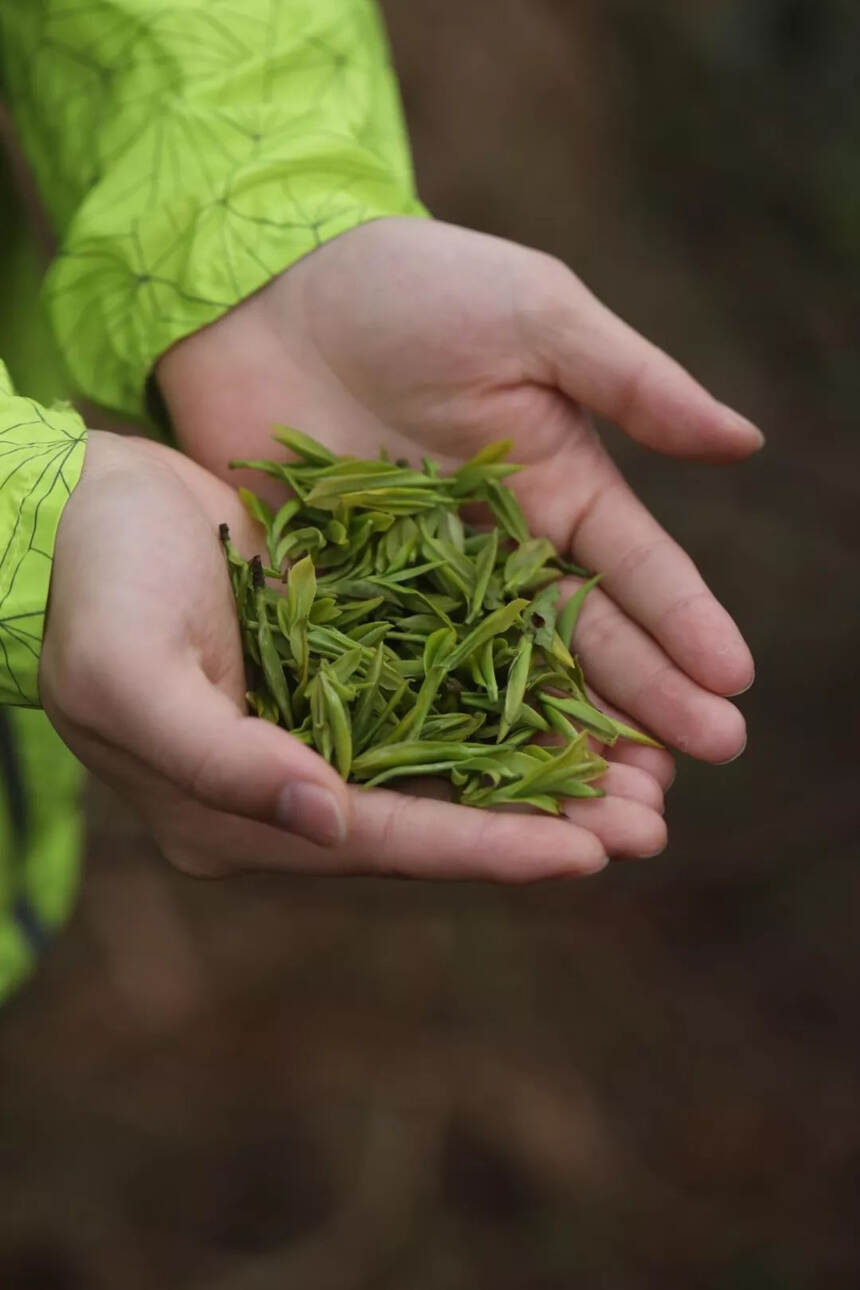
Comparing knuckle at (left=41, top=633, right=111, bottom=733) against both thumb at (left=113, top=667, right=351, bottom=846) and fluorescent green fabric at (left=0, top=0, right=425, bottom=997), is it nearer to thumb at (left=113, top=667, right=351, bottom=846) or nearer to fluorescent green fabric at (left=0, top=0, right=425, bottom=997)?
thumb at (left=113, top=667, right=351, bottom=846)

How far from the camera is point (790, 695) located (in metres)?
1.92

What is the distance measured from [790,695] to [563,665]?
100cm

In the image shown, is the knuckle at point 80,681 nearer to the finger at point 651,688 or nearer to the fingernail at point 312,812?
the fingernail at point 312,812

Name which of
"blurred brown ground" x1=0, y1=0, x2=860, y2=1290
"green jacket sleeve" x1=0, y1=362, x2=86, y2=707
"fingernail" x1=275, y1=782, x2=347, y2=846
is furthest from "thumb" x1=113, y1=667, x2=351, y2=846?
"blurred brown ground" x1=0, y1=0, x2=860, y2=1290

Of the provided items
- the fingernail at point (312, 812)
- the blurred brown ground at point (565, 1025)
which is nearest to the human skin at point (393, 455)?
the fingernail at point (312, 812)

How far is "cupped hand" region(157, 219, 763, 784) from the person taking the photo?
106 centimetres

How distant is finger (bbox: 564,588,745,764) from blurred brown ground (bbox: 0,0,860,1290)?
2.63 feet

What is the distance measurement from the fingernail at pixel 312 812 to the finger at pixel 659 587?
36 cm

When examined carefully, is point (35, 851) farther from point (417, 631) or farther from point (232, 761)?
point (232, 761)

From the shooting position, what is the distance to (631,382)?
1.06 meters

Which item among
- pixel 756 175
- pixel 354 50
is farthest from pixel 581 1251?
pixel 756 175


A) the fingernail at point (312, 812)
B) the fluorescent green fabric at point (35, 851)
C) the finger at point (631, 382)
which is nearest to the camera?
the fingernail at point (312, 812)

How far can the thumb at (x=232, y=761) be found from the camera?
2.44 ft

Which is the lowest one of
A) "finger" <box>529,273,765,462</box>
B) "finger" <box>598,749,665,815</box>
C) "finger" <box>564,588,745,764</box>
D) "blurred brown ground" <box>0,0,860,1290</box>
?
"blurred brown ground" <box>0,0,860,1290</box>
